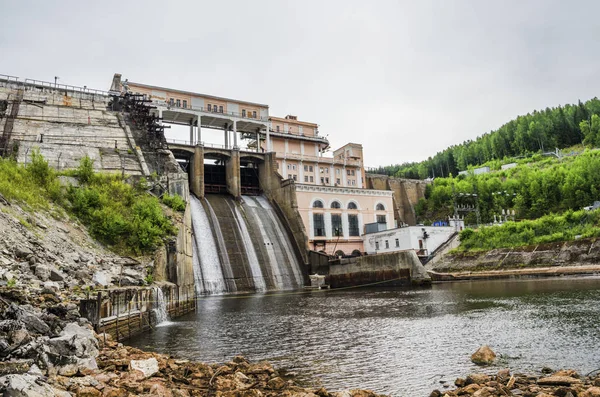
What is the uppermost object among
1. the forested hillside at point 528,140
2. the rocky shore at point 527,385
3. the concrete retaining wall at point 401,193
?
the forested hillside at point 528,140

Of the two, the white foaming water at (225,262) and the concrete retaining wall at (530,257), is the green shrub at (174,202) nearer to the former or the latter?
the white foaming water at (225,262)

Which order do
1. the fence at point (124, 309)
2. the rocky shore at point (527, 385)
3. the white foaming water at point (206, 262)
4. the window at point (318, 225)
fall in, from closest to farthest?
1. the rocky shore at point (527, 385)
2. the fence at point (124, 309)
3. the white foaming water at point (206, 262)
4. the window at point (318, 225)

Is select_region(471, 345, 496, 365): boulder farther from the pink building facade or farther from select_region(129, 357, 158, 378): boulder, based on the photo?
the pink building facade

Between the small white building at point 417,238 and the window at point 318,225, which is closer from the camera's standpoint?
the small white building at point 417,238

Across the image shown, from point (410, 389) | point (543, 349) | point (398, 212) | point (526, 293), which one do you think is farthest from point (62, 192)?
point (398, 212)

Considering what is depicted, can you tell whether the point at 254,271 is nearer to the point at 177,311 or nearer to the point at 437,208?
the point at 177,311

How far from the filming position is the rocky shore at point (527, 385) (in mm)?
6988

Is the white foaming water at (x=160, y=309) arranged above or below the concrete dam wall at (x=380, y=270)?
below

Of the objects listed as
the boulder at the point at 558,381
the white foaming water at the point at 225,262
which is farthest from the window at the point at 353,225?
the boulder at the point at 558,381

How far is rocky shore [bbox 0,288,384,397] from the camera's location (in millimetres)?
6305

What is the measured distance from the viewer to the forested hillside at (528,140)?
350 feet

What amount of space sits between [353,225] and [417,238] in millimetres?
8269

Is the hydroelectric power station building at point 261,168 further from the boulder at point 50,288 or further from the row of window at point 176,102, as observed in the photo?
the boulder at point 50,288

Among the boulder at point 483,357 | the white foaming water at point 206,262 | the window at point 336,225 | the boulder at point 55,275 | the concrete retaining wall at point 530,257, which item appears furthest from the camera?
the window at point 336,225
